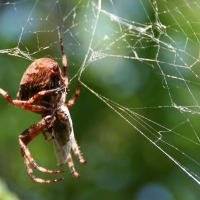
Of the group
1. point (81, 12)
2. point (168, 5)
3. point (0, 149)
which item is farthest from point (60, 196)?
point (168, 5)

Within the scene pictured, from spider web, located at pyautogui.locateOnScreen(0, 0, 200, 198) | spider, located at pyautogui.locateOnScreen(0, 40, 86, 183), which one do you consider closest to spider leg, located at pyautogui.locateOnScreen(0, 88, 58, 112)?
spider, located at pyautogui.locateOnScreen(0, 40, 86, 183)

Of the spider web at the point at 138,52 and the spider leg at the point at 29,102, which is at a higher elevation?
the spider leg at the point at 29,102

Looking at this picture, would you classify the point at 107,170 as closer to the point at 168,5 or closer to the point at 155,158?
the point at 155,158

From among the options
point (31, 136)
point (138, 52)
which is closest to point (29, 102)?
point (31, 136)

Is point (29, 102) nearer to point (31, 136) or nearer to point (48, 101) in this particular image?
point (48, 101)

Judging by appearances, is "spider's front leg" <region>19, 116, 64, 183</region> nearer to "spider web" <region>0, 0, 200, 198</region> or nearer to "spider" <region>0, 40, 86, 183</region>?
"spider" <region>0, 40, 86, 183</region>

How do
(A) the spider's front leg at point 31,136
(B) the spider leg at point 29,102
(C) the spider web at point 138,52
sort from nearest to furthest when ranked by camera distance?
(B) the spider leg at point 29,102
(A) the spider's front leg at point 31,136
(C) the spider web at point 138,52

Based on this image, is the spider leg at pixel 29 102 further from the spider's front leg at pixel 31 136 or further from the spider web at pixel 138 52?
the spider web at pixel 138 52

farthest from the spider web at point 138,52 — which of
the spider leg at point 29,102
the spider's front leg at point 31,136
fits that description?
the spider leg at point 29,102
